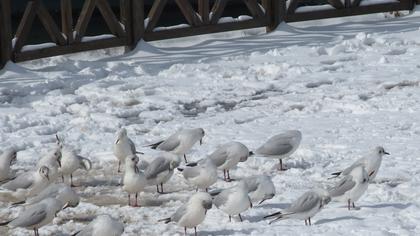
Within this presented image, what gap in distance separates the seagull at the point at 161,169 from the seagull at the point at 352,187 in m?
1.57

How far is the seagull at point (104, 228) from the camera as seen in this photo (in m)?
7.89

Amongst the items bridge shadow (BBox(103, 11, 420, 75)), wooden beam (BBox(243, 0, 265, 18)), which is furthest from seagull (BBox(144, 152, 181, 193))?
wooden beam (BBox(243, 0, 265, 18))

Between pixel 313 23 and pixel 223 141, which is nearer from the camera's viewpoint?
pixel 223 141

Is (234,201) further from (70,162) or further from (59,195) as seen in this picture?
(70,162)

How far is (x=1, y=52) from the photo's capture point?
15.0m

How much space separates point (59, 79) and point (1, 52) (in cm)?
116

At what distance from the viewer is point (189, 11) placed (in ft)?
55.1

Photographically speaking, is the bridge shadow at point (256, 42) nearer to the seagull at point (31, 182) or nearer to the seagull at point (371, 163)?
the seagull at point (31, 182)

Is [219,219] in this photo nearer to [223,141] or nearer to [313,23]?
[223,141]

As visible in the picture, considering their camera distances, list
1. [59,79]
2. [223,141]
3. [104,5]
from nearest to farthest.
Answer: [223,141]
[59,79]
[104,5]

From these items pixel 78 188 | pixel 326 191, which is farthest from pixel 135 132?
pixel 326 191

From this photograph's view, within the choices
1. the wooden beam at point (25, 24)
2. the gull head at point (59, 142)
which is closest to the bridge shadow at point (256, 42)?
the wooden beam at point (25, 24)

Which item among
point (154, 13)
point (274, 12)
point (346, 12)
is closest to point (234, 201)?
point (154, 13)

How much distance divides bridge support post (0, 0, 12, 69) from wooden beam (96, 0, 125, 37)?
1495mm
